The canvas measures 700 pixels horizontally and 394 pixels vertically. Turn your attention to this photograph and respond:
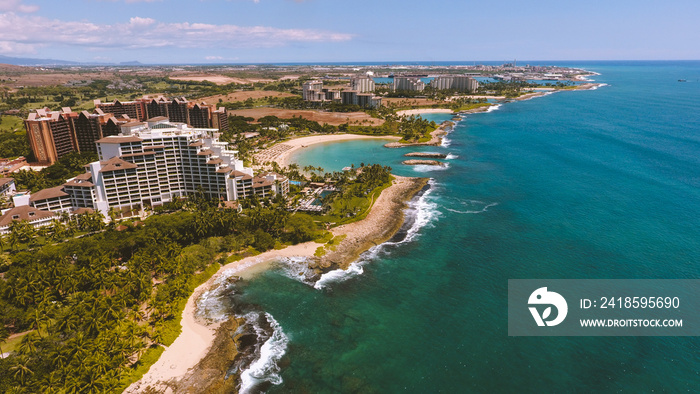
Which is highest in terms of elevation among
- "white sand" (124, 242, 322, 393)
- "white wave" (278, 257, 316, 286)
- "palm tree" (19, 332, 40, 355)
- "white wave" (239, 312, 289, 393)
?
"palm tree" (19, 332, 40, 355)

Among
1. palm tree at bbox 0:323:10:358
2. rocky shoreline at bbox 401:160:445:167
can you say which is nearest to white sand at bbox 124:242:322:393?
palm tree at bbox 0:323:10:358

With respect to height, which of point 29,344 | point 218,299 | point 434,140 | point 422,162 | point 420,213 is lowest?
point 218,299

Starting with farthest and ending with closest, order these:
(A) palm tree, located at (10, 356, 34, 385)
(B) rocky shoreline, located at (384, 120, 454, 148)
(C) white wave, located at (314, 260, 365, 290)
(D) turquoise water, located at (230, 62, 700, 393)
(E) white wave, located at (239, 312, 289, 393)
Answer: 1. (B) rocky shoreline, located at (384, 120, 454, 148)
2. (C) white wave, located at (314, 260, 365, 290)
3. (D) turquoise water, located at (230, 62, 700, 393)
4. (E) white wave, located at (239, 312, 289, 393)
5. (A) palm tree, located at (10, 356, 34, 385)

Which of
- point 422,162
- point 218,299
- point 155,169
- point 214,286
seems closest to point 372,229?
point 214,286

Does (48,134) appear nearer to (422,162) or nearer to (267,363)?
(267,363)

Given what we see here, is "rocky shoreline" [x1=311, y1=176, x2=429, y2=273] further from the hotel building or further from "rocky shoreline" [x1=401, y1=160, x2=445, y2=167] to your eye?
the hotel building

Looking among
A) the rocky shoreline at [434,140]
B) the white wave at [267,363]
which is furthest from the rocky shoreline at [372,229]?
the rocky shoreline at [434,140]

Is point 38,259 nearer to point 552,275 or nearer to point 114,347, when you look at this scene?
point 114,347
